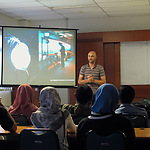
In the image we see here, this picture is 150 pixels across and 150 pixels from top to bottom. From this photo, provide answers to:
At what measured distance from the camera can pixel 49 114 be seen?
286 cm

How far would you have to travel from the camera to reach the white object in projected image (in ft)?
23.2

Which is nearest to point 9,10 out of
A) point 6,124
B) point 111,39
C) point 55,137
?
point 111,39

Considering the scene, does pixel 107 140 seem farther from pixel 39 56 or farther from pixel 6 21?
pixel 6 21

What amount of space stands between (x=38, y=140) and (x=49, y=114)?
319mm

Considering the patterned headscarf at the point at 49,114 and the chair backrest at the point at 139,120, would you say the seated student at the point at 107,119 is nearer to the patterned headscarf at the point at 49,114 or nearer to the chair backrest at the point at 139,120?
the patterned headscarf at the point at 49,114

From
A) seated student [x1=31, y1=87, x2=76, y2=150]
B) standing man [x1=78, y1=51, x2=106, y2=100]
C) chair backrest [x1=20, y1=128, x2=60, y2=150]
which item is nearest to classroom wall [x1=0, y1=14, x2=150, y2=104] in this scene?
standing man [x1=78, y1=51, x2=106, y2=100]

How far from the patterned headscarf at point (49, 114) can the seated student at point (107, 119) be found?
1.28 ft

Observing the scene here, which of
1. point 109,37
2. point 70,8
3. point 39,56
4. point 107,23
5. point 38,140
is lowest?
point 38,140

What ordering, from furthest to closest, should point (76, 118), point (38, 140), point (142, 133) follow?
point (76, 118)
point (142, 133)
point (38, 140)

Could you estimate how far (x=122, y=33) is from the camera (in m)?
7.69

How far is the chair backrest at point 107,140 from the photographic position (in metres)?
2.37

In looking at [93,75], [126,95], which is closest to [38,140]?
[126,95]

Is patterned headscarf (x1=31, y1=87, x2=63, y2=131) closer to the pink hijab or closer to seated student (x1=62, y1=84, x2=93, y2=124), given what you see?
seated student (x1=62, y1=84, x2=93, y2=124)

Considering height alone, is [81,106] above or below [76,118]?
above
